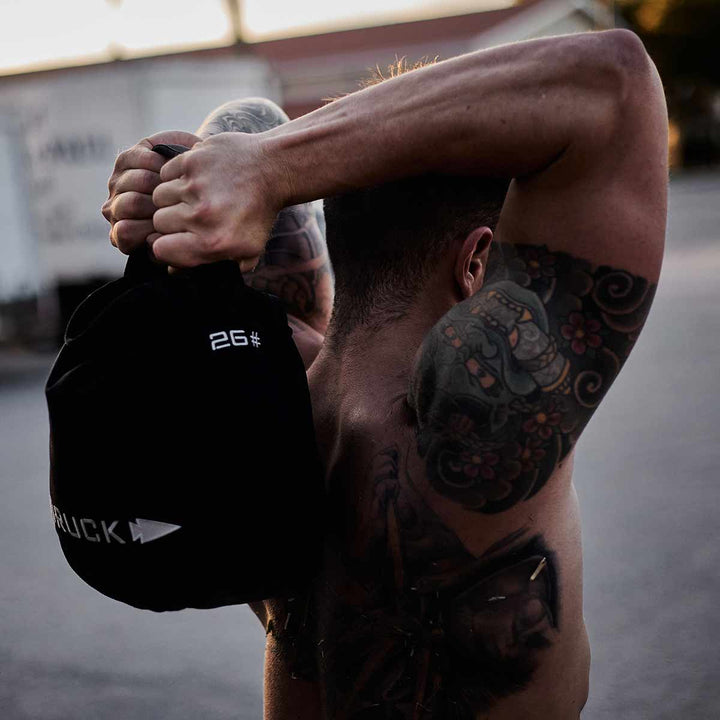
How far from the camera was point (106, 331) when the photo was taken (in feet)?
3.33

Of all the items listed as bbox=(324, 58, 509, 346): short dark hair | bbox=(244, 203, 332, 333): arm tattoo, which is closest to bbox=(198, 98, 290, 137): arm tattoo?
bbox=(244, 203, 332, 333): arm tattoo

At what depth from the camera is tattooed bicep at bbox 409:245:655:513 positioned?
1.02m

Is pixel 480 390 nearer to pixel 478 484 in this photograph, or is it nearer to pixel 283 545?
pixel 478 484

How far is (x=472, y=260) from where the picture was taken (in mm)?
1219

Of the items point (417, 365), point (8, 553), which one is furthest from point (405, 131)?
point (8, 553)

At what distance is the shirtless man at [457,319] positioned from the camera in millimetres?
989

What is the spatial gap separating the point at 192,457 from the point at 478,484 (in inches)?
13.1

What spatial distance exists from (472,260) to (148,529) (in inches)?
21.3

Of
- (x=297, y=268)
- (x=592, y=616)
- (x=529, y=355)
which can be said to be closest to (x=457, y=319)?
(x=529, y=355)

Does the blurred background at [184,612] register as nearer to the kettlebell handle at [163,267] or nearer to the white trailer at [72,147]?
the white trailer at [72,147]

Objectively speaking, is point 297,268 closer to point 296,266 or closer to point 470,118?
point 296,266

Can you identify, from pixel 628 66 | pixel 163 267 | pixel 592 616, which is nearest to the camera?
pixel 628 66

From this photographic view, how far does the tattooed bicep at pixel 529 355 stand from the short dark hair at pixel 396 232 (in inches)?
6.2

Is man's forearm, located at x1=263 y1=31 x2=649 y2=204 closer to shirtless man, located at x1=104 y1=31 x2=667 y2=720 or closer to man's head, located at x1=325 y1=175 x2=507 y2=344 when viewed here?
shirtless man, located at x1=104 y1=31 x2=667 y2=720
